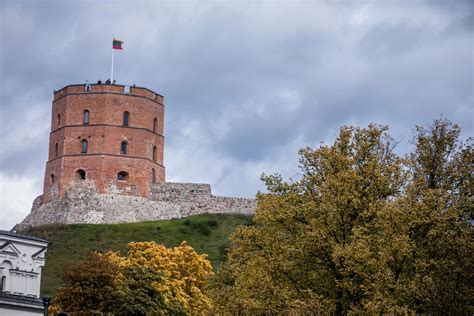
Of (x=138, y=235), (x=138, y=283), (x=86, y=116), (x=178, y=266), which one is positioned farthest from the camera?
(x=86, y=116)

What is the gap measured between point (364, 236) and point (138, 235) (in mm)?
49829

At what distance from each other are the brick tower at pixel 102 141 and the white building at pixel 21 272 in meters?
45.0

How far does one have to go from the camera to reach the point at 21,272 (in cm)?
4347

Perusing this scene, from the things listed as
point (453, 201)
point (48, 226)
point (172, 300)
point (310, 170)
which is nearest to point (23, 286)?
point (172, 300)

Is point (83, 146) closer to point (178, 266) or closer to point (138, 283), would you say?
point (178, 266)

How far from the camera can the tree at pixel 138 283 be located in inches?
1890

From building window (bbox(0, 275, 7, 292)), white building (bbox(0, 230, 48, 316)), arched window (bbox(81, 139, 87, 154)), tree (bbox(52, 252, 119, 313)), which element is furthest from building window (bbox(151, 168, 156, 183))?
building window (bbox(0, 275, 7, 292))

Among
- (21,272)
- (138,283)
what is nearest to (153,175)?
(138,283)

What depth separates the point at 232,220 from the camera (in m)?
90.5

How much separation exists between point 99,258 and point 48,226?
37.2m

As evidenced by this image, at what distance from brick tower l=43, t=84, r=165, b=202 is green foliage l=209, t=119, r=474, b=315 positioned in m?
50.3

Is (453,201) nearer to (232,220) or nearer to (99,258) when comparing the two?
(99,258)

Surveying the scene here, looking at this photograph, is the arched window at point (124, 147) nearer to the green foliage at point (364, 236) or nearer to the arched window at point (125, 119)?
the arched window at point (125, 119)


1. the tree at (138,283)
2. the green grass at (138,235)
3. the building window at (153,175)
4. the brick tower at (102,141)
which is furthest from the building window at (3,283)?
the building window at (153,175)
